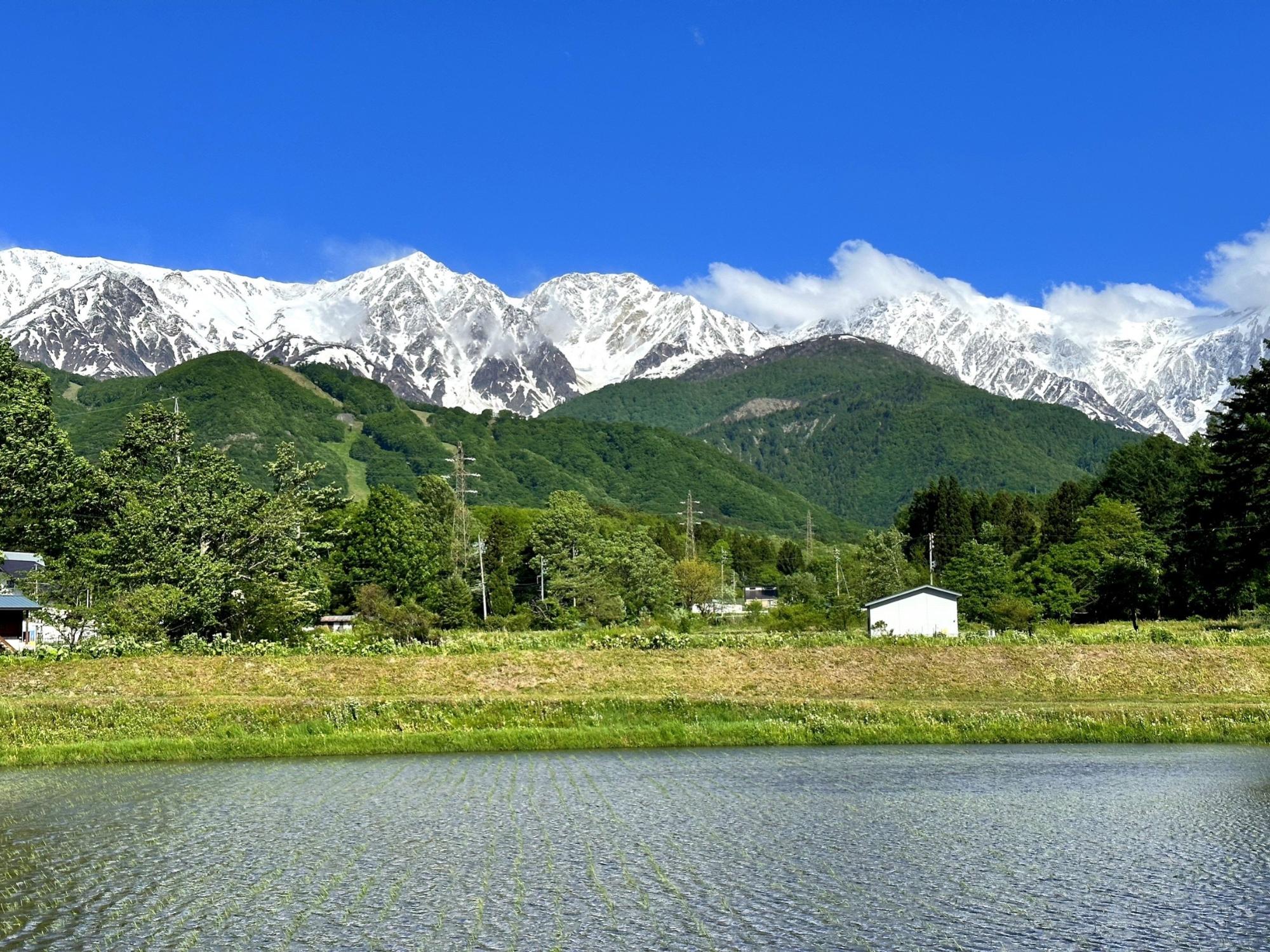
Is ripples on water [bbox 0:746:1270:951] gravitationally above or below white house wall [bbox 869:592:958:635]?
below

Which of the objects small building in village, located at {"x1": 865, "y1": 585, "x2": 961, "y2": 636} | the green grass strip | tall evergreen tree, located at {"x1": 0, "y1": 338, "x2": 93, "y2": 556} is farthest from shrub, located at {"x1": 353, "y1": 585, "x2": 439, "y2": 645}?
the green grass strip

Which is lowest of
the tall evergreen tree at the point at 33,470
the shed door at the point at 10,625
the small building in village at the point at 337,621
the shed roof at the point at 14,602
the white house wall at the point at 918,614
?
the white house wall at the point at 918,614

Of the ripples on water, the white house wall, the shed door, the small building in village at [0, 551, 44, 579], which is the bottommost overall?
the ripples on water

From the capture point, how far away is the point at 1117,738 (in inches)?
1507

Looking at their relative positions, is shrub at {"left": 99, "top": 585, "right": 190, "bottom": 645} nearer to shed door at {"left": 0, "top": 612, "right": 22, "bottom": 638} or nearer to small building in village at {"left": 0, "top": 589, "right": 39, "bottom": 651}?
small building in village at {"left": 0, "top": 589, "right": 39, "bottom": 651}

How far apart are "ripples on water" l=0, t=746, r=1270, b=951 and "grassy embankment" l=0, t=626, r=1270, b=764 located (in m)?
6.20

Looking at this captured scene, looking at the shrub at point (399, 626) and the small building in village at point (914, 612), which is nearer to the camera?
the shrub at point (399, 626)

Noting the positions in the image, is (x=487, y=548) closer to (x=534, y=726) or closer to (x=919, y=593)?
(x=919, y=593)

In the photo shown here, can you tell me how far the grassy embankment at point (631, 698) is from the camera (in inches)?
1522

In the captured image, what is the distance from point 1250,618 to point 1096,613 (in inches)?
1069

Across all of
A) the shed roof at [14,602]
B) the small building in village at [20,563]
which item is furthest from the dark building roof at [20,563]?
the shed roof at [14,602]

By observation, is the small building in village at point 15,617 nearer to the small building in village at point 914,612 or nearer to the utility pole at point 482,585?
the utility pole at point 482,585

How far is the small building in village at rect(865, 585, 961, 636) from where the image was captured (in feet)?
258

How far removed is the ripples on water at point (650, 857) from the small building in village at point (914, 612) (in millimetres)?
46025
